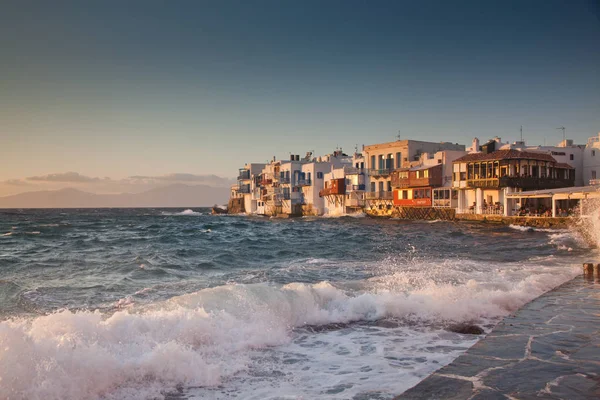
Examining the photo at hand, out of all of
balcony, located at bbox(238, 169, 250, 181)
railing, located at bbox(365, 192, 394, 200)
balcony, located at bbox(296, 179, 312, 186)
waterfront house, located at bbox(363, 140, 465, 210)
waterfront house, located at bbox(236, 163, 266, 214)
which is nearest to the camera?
waterfront house, located at bbox(363, 140, 465, 210)

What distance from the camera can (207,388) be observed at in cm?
696

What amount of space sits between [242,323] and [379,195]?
60.0m

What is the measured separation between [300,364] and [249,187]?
9505 centimetres

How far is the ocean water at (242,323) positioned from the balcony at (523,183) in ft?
94.3

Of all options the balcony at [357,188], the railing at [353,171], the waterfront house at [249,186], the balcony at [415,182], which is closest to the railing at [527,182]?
the balcony at [415,182]

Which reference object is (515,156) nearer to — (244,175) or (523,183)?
(523,183)

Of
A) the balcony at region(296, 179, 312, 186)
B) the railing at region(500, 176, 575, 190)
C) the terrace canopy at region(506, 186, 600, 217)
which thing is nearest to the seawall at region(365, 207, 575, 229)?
the terrace canopy at region(506, 186, 600, 217)

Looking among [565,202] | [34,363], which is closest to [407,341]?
[34,363]

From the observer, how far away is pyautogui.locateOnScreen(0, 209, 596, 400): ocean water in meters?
6.89

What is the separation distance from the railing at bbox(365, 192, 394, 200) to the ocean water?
45.0 metres

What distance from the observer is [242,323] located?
380 inches

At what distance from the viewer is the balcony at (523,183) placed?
48688 millimetres

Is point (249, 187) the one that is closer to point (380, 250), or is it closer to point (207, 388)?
point (380, 250)

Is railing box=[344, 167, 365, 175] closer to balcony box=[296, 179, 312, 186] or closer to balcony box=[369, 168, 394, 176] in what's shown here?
balcony box=[369, 168, 394, 176]
